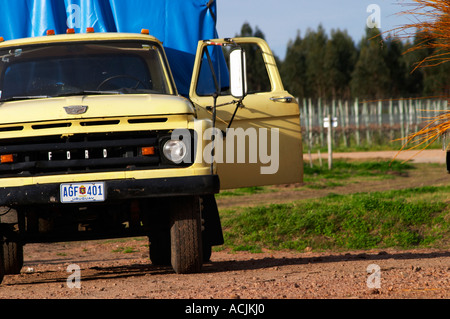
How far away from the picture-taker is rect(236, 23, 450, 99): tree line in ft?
190

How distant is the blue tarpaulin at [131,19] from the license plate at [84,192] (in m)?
2.60

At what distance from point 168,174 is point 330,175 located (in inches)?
659

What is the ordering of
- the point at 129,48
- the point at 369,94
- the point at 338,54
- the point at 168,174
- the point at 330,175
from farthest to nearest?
the point at 338,54 < the point at 369,94 < the point at 330,175 < the point at 129,48 < the point at 168,174

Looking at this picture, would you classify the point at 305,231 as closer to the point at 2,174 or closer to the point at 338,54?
the point at 2,174

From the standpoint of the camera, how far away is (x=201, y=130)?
6.58m

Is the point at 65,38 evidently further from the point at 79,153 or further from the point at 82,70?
the point at 79,153

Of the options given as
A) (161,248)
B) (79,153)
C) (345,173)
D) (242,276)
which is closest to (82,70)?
(79,153)

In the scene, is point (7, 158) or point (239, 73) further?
point (239, 73)

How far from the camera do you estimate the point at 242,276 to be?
23.1 ft

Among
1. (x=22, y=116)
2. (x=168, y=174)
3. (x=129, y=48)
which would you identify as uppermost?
(x=129, y=48)

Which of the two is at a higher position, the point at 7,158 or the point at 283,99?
the point at 283,99

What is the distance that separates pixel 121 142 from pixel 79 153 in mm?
→ 357

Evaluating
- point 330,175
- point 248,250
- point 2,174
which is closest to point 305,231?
point 248,250

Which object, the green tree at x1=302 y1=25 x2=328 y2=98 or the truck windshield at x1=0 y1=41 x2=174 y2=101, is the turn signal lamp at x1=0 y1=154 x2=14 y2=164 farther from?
the green tree at x1=302 y1=25 x2=328 y2=98
